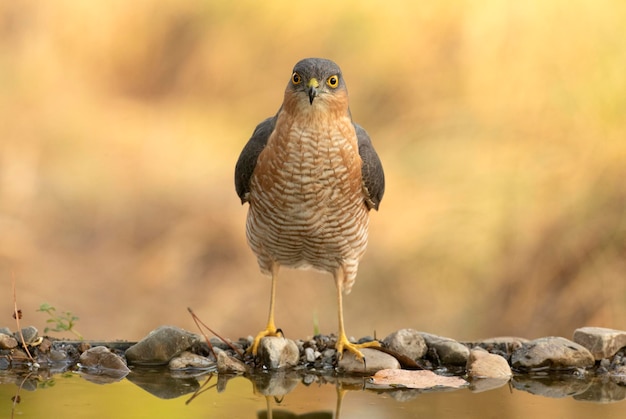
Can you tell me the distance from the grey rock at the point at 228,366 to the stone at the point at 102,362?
40 cm

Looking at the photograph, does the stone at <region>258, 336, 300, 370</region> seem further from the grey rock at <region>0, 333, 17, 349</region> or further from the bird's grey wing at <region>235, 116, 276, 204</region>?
the grey rock at <region>0, 333, 17, 349</region>

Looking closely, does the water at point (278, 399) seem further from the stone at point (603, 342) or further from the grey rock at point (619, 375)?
the stone at point (603, 342)

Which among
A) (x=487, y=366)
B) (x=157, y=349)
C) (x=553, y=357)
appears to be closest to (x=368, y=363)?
(x=487, y=366)

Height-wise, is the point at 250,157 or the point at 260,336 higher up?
the point at 250,157

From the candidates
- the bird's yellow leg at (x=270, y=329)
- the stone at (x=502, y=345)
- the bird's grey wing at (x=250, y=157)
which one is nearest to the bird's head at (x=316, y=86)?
the bird's grey wing at (x=250, y=157)

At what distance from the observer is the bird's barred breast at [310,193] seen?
4.11 metres

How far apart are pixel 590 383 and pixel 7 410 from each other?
244 centimetres

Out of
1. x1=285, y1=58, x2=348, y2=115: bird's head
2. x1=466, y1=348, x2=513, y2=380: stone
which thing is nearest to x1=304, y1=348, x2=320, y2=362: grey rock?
x1=466, y1=348, x2=513, y2=380: stone

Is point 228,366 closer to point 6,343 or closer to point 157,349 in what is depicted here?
point 157,349

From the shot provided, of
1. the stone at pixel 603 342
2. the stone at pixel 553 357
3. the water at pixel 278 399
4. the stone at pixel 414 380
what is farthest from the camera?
the stone at pixel 603 342

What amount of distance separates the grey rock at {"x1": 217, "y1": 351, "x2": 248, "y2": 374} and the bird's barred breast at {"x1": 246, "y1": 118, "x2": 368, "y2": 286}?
617 mm

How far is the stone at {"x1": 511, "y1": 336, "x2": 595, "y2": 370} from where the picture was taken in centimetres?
427

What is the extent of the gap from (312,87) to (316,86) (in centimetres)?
3

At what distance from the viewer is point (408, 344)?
4363 millimetres
